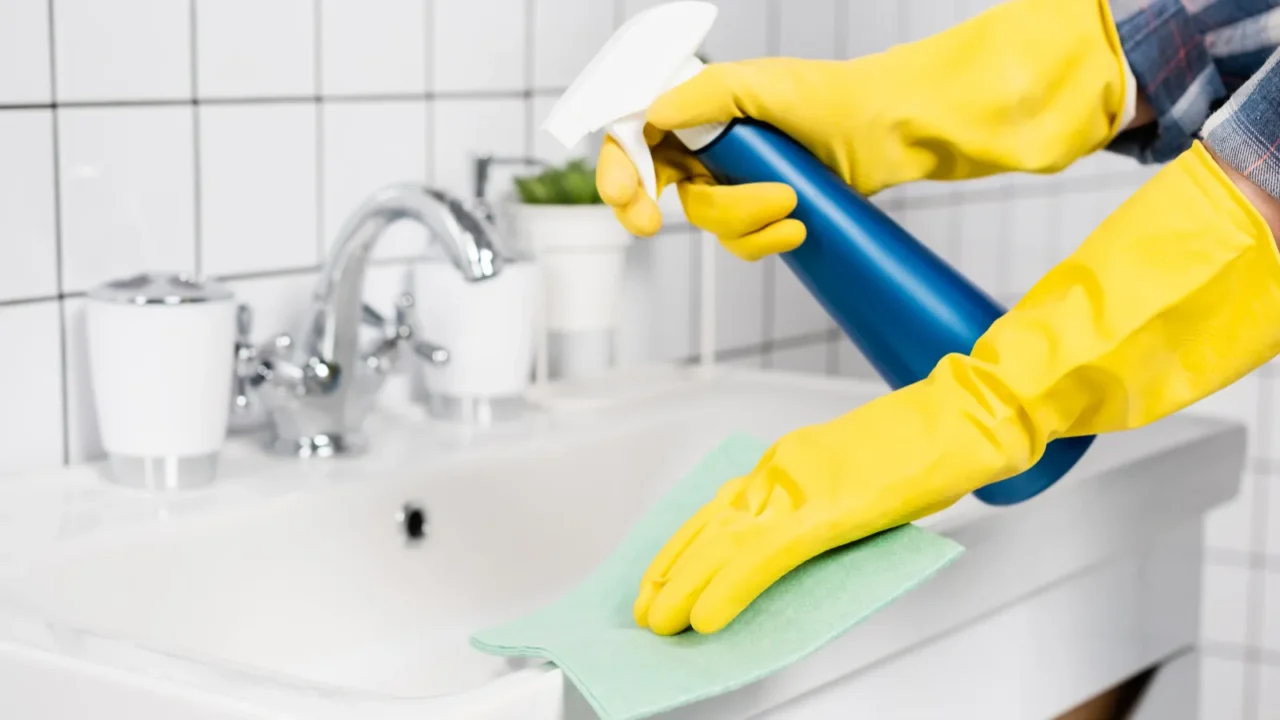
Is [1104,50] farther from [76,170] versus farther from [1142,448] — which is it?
[76,170]

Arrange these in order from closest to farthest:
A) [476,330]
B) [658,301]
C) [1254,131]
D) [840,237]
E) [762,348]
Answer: [1254,131], [840,237], [476,330], [658,301], [762,348]

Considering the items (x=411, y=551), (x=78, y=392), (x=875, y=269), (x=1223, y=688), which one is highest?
(x=875, y=269)

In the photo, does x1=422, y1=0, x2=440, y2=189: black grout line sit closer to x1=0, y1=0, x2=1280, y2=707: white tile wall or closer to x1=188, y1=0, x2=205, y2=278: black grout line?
x1=0, y1=0, x2=1280, y2=707: white tile wall

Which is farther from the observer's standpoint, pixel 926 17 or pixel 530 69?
pixel 926 17

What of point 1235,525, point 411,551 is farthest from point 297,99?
point 1235,525

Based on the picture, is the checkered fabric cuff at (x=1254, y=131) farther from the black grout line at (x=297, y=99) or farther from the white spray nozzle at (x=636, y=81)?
the black grout line at (x=297, y=99)

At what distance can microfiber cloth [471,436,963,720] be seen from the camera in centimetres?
62

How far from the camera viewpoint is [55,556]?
788mm

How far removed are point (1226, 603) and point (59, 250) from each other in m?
1.72

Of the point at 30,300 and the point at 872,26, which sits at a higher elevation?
the point at 872,26

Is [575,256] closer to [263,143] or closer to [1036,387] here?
[263,143]

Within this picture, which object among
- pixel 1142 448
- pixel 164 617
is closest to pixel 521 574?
pixel 164 617

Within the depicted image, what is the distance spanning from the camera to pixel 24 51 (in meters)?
0.90

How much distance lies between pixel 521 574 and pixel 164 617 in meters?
0.30
